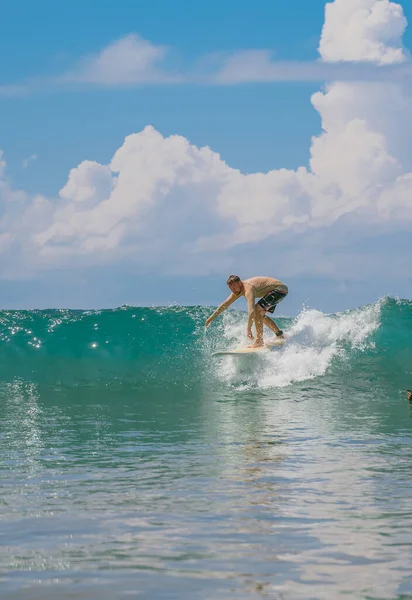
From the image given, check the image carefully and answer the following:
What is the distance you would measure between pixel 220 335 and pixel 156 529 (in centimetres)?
1677

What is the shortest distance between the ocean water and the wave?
10cm

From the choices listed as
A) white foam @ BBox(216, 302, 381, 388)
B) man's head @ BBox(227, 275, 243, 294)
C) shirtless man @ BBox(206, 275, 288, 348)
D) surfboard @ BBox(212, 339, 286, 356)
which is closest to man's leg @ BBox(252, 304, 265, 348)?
shirtless man @ BBox(206, 275, 288, 348)

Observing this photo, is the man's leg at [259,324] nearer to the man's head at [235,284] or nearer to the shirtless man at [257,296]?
the shirtless man at [257,296]

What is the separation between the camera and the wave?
19453 millimetres

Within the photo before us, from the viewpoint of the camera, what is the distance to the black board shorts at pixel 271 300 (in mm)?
17938

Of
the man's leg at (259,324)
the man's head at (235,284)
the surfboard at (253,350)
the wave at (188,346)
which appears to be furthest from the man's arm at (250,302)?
the wave at (188,346)

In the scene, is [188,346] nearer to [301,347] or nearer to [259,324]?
A: [301,347]

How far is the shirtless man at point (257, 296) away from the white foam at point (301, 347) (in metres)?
0.70

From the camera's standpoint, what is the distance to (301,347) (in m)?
20.1

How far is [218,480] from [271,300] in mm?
10202

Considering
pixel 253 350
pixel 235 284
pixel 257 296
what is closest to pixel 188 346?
pixel 253 350

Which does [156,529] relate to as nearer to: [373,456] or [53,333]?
[373,456]

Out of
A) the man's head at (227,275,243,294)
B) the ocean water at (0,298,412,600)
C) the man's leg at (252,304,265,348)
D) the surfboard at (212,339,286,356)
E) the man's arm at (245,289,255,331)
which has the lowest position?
the ocean water at (0,298,412,600)

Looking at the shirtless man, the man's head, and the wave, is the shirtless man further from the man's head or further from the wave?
the wave
